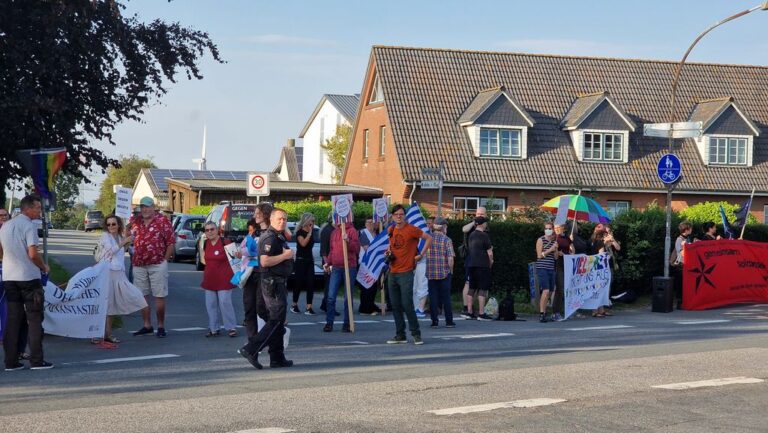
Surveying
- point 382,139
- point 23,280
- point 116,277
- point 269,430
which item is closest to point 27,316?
point 23,280

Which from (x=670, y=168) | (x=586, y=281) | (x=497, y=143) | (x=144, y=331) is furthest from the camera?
(x=497, y=143)

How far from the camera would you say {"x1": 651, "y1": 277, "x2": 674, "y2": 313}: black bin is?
2311 cm

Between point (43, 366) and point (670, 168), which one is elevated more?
point (670, 168)

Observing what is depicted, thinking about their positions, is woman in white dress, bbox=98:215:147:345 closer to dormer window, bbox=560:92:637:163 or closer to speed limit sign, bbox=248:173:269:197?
speed limit sign, bbox=248:173:269:197

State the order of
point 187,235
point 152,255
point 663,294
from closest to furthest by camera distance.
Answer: point 152,255, point 663,294, point 187,235

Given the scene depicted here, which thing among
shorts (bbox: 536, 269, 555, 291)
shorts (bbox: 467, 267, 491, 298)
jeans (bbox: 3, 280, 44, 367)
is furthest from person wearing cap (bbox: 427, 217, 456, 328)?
jeans (bbox: 3, 280, 44, 367)

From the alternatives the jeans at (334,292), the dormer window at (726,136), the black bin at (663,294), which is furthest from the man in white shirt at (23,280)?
the dormer window at (726,136)

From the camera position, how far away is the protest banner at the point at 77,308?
49.6 feet

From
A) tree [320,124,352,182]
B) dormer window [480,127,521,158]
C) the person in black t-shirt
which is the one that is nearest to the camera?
the person in black t-shirt

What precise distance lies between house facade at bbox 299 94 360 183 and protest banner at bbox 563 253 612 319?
48.1 meters

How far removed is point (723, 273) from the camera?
2438 centimetres

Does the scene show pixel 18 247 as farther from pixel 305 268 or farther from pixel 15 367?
pixel 305 268

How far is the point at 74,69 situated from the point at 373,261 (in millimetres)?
6354

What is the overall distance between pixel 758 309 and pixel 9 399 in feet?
58.5
